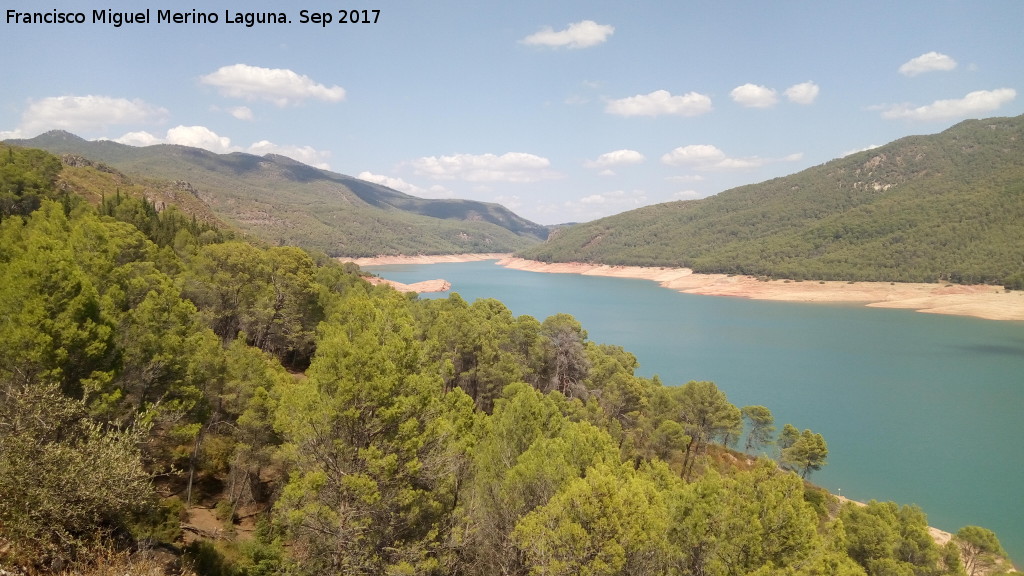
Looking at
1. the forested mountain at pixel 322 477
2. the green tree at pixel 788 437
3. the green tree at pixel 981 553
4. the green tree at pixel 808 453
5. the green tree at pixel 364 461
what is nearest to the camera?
the forested mountain at pixel 322 477

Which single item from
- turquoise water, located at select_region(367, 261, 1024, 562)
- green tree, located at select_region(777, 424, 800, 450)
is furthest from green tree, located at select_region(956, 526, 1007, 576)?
green tree, located at select_region(777, 424, 800, 450)

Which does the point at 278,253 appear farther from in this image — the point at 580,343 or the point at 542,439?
the point at 542,439

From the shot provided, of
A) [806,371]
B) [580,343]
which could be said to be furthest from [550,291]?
[580,343]

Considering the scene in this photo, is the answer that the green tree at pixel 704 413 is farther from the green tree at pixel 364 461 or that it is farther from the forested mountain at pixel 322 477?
the green tree at pixel 364 461

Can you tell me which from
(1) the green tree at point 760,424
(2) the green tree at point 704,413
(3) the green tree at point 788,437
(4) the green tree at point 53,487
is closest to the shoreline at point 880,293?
(1) the green tree at point 760,424

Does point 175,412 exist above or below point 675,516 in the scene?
above

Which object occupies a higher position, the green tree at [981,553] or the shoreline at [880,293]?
the shoreline at [880,293]

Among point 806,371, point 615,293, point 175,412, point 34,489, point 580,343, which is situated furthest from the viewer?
point 615,293

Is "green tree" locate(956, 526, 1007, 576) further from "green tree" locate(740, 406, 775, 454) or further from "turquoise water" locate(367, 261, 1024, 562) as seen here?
"green tree" locate(740, 406, 775, 454)

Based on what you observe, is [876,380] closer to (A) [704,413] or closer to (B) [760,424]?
(B) [760,424]
